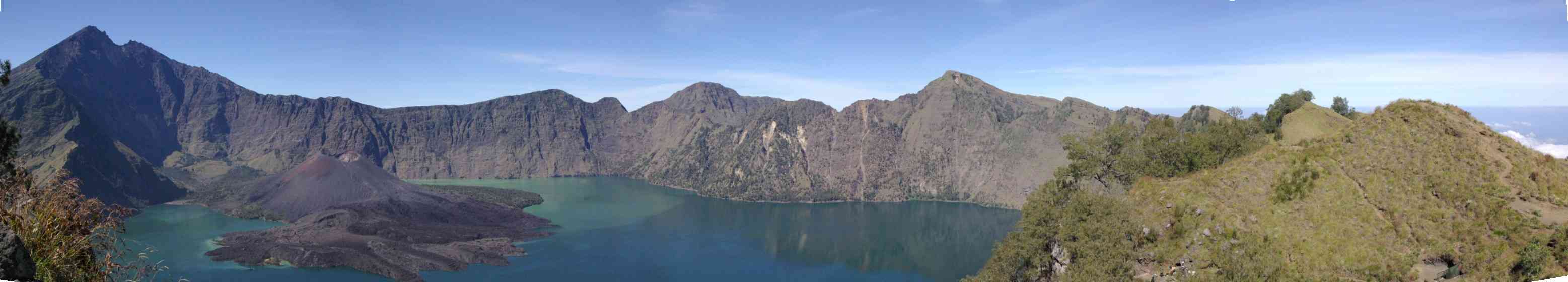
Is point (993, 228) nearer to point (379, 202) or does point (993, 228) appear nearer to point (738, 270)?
point (738, 270)

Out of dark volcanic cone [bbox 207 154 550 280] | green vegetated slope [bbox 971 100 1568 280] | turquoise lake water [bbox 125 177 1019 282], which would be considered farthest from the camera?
turquoise lake water [bbox 125 177 1019 282]

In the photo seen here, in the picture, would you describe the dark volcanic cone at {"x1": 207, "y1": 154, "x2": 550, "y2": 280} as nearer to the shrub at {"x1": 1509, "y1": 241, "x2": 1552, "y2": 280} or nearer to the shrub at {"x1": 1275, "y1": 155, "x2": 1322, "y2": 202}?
the shrub at {"x1": 1275, "y1": 155, "x2": 1322, "y2": 202}

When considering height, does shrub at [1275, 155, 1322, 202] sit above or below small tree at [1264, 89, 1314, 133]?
below

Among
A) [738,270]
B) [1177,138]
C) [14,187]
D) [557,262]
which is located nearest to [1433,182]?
[1177,138]

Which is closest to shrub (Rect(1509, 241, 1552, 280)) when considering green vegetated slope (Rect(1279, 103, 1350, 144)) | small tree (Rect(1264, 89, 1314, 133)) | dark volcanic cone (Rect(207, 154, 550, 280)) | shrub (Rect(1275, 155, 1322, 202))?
shrub (Rect(1275, 155, 1322, 202))

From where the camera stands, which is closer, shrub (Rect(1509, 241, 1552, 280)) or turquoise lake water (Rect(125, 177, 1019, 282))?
shrub (Rect(1509, 241, 1552, 280))

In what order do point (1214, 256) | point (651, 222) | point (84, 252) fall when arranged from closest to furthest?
point (84, 252), point (1214, 256), point (651, 222)

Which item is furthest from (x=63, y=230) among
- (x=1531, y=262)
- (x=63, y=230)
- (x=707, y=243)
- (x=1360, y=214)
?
(x=707, y=243)

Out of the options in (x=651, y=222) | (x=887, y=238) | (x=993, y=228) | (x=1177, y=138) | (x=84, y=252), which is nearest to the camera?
(x=84, y=252)
